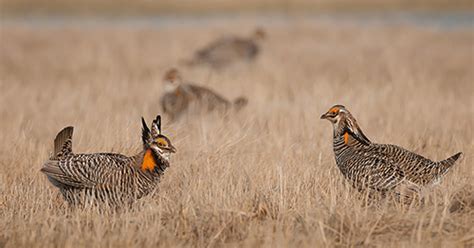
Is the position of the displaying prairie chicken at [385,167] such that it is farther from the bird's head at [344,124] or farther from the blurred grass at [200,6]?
the blurred grass at [200,6]

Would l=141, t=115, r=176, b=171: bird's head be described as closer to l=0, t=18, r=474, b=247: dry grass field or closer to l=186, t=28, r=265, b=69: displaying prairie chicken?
l=0, t=18, r=474, b=247: dry grass field

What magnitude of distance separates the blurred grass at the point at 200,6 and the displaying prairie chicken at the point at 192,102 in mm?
20187

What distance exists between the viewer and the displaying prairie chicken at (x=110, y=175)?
455 cm

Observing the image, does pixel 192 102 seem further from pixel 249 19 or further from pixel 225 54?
pixel 249 19

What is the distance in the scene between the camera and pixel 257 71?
38.4 feet

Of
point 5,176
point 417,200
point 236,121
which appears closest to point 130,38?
point 236,121

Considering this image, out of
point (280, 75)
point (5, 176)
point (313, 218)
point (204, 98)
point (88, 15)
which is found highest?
point (88, 15)

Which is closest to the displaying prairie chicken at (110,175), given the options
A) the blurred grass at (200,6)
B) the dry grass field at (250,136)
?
the dry grass field at (250,136)

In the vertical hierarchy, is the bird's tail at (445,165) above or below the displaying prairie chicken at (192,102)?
below

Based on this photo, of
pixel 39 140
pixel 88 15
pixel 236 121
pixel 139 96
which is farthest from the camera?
pixel 88 15

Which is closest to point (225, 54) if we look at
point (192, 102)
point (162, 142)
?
point (192, 102)

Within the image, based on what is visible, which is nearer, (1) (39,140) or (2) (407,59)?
(1) (39,140)

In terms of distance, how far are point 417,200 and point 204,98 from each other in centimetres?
397

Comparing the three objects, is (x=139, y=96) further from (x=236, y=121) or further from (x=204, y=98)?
(x=236, y=121)
